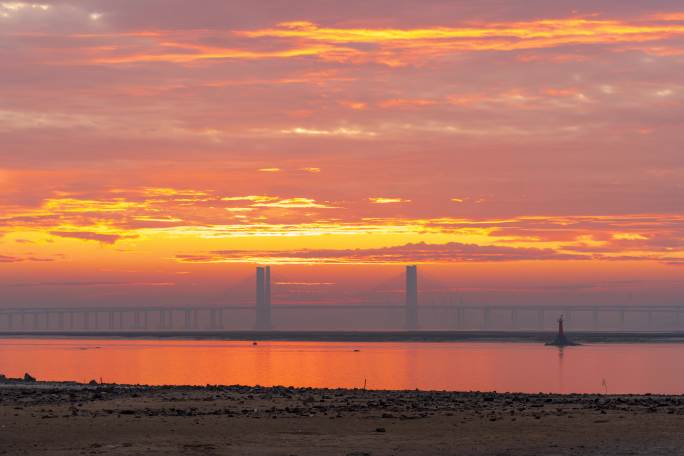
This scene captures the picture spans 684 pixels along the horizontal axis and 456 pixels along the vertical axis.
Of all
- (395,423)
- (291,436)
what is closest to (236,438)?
(291,436)

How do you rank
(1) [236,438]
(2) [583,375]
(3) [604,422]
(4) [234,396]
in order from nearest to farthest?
(1) [236,438]
(3) [604,422]
(4) [234,396]
(2) [583,375]

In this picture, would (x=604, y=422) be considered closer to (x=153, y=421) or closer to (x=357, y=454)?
(x=357, y=454)

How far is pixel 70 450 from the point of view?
2744 centimetres

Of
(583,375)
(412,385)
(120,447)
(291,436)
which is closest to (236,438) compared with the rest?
(291,436)

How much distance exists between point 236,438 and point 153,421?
4.38m

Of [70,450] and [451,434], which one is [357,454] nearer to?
[451,434]

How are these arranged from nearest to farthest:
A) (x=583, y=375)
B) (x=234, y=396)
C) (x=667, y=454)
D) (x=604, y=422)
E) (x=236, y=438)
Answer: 1. (x=667, y=454)
2. (x=236, y=438)
3. (x=604, y=422)
4. (x=234, y=396)
5. (x=583, y=375)

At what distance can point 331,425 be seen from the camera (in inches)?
1287

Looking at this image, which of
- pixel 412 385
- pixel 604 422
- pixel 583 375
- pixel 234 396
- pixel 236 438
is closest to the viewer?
pixel 236 438

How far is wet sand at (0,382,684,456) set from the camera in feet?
91.5

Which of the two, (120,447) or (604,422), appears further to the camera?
(604,422)

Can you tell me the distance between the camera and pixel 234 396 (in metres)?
43.9

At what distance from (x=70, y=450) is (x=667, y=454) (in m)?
14.9

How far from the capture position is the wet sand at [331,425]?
91.5ft
